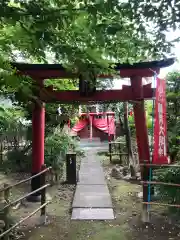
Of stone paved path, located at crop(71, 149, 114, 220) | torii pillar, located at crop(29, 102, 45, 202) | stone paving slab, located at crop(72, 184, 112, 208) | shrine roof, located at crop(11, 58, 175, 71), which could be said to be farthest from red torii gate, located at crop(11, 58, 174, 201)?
stone paved path, located at crop(71, 149, 114, 220)

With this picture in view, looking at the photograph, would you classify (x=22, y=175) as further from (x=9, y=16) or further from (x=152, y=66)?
(x=9, y=16)

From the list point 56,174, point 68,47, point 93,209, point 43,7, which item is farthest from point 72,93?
point 43,7

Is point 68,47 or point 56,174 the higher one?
point 68,47

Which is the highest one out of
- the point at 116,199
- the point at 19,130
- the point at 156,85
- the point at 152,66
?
the point at 152,66

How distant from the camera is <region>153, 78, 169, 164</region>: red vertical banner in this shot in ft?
18.1

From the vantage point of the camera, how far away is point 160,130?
563 cm

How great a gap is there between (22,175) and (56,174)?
4.83 ft

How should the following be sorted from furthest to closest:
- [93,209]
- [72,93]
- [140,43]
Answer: [72,93]
[93,209]
[140,43]

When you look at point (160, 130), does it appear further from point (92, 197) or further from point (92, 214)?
point (92, 197)

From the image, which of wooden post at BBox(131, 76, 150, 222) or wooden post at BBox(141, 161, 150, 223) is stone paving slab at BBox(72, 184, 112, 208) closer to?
wooden post at BBox(141, 161, 150, 223)

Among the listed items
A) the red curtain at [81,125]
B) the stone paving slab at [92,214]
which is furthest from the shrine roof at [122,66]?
the red curtain at [81,125]

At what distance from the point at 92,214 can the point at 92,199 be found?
1145mm

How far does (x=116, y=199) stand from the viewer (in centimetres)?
759

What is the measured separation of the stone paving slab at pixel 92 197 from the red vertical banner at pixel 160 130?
1.94 metres
